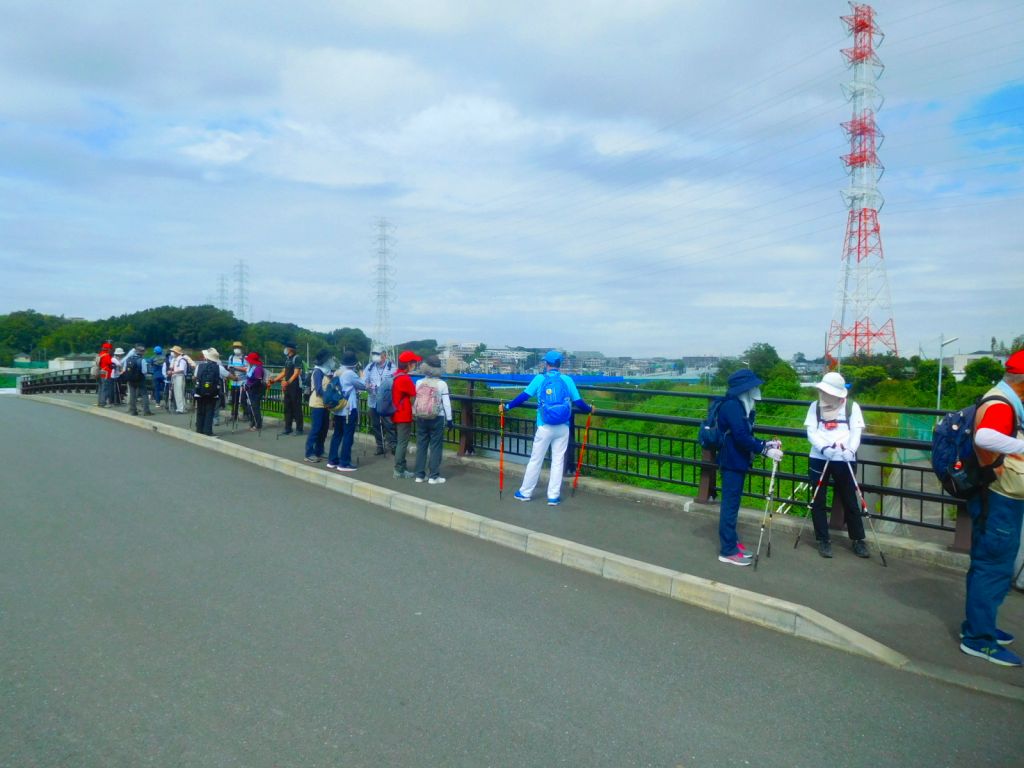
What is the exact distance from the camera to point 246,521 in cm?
829

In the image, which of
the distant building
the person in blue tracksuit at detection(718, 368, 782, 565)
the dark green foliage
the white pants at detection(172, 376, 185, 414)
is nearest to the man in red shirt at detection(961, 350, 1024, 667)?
the person in blue tracksuit at detection(718, 368, 782, 565)

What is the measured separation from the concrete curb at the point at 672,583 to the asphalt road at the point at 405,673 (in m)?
0.14

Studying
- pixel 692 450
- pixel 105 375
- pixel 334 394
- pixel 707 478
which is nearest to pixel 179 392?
pixel 105 375

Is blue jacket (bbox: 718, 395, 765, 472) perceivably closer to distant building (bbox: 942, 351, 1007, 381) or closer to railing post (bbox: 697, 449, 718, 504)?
railing post (bbox: 697, 449, 718, 504)

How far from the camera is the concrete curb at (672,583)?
15.9 ft

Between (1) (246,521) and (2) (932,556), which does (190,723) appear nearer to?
(1) (246,521)

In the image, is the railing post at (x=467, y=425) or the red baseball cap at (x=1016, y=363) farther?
the railing post at (x=467, y=425)

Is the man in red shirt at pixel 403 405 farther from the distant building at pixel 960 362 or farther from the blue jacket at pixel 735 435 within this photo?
the distant building at pixel 960 362

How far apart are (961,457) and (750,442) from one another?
1773 mm

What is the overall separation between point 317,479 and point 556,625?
6373mm

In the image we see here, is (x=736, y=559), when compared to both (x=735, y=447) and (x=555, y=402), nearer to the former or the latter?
(x=735, y=447)

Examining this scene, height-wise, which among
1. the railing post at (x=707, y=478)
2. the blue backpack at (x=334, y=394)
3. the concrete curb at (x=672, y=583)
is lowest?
the concrete curb at (x=672, y=583)

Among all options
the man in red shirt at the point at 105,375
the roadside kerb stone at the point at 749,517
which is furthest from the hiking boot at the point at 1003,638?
the man in red shirt at the point at 105,375

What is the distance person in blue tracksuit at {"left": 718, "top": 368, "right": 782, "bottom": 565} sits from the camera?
658 centimetres
